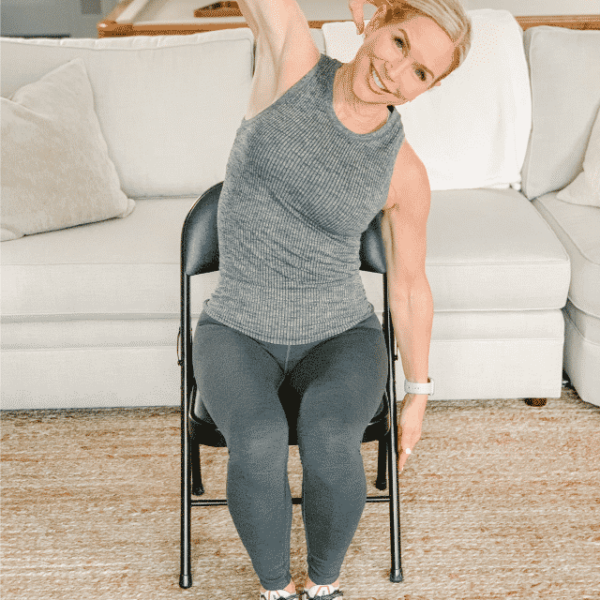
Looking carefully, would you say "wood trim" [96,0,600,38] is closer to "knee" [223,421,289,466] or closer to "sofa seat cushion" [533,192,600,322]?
"sofa seat cushion" [533,192,600,322]

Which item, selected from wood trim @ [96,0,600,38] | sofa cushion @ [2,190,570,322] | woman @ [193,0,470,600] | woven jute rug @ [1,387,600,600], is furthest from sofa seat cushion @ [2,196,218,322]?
wood trim @ [96,0,600,38]

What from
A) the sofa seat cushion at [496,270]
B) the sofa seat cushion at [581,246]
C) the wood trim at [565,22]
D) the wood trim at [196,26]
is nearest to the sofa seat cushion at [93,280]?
the sofa seat cushion at [496,270]

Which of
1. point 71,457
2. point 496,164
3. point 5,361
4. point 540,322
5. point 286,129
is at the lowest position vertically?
point 71,457

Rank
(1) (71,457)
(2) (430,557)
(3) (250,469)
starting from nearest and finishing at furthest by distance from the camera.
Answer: (3) (250,469) → (2) (430,557) → (1) (71,457)

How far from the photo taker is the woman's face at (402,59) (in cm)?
112

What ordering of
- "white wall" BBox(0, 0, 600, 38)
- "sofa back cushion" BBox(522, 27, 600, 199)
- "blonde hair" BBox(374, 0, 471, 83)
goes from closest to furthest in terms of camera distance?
"blonde hair" BBox(374, 0, 471, 83) < "sofa back cushion" BBox(522, 27, 600, 199) < "white wall" BBox(0, 0, 600, 38)

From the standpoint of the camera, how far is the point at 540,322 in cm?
192

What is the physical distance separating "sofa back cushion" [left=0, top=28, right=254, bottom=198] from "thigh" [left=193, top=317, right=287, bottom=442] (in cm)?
108

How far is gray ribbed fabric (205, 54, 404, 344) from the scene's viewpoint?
121cm

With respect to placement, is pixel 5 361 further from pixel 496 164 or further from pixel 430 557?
pixel 496 164

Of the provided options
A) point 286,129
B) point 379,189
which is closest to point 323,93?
point 286,129

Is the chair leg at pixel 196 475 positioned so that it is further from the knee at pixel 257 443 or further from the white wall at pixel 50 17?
the white wall at pixel 50 17

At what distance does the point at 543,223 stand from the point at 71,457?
60.1 inches

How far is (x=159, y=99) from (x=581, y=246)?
140 cm
